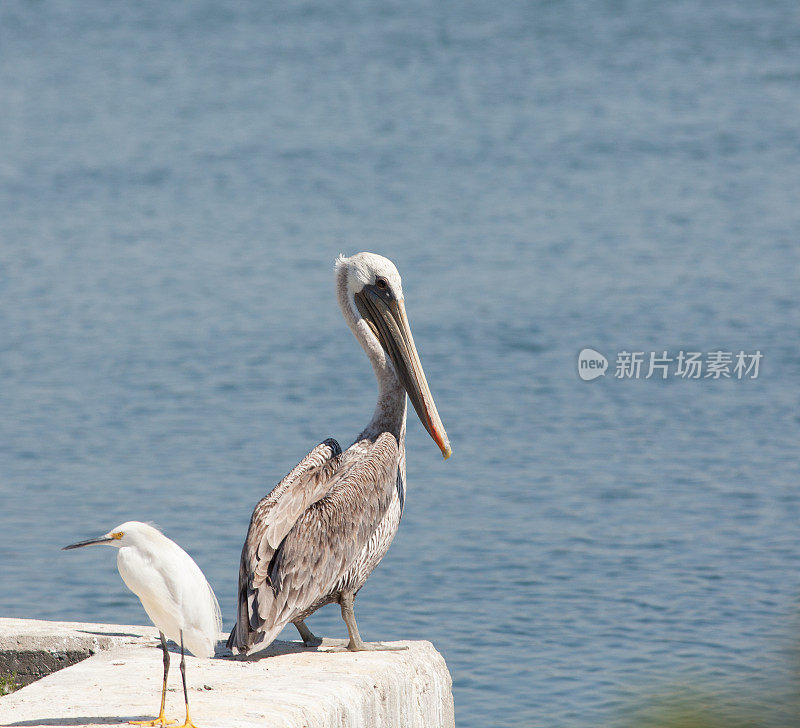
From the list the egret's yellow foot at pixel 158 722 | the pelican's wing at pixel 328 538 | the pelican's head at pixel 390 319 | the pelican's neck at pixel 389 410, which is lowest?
the egret's yellow foot at pixel 158 722

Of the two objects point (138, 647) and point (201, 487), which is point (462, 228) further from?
point (138, 647)

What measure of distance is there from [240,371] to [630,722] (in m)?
12.5

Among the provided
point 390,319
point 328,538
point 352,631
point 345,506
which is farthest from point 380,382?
point 352,631

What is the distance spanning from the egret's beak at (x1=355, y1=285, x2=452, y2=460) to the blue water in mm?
1630

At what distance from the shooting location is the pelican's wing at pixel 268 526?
15.9ft

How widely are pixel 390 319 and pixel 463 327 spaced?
8619 mm

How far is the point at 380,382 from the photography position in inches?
235

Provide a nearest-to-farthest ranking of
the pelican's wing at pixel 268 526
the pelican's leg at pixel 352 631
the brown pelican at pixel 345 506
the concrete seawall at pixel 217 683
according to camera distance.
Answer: the concrete seawall at pixel 217 683, the pelican's wing at pixel 268 526, the brown pelican at pixel 345 506, the pelican's leg at pixel 352 631

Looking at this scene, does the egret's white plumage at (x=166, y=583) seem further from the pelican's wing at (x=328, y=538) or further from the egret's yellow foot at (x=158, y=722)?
the pelican's wing at (x=328, y=538)

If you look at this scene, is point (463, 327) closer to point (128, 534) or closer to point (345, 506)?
point (345, 506)

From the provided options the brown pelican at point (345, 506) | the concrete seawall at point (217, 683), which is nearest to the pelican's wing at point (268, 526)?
the brown pelican at point (345, 506)

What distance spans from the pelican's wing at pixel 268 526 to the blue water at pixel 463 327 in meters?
1.73

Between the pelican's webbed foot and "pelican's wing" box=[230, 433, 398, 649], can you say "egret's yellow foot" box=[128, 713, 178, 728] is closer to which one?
"pelican's wing" box=[230, 433, 398, 649]

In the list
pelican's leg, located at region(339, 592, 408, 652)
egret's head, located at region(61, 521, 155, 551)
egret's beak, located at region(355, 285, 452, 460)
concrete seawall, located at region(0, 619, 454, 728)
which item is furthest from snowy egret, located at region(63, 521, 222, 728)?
egret's beak, located at region(355, 285, 452, 460)
